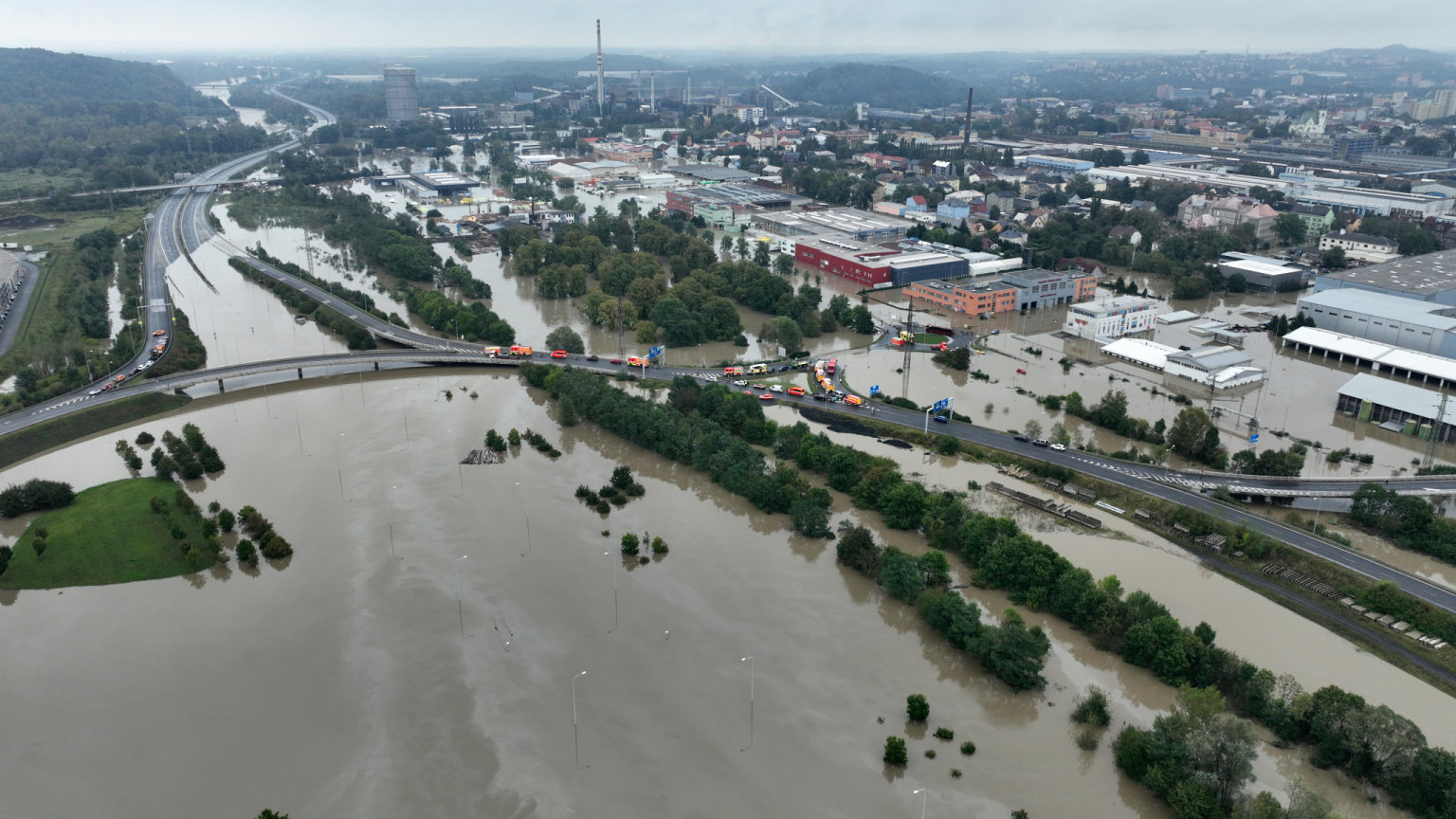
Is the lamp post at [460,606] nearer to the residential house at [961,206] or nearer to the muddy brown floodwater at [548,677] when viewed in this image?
the muddy brown floodwater at [548,677]

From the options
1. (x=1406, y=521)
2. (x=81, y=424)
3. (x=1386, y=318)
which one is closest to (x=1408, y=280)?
(x=1386, y=318)

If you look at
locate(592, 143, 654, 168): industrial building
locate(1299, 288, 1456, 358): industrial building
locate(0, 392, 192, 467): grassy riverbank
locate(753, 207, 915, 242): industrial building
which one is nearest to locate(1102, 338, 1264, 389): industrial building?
locate(1299, 288, 1456, 358): industrial building

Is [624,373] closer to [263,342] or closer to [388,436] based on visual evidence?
[388,436]

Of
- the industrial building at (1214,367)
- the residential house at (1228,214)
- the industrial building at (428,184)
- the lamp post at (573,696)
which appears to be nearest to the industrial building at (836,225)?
the residential house at (1228,214)

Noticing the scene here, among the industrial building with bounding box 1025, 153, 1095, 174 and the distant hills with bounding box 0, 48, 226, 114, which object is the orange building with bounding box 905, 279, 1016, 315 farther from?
the distant hills with bounding box 0, 48, 226, 114

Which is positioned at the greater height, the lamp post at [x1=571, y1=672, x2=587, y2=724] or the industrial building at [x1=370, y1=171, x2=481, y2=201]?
the industrial building at [x1=370, y1=171, x2=481, y2=201]

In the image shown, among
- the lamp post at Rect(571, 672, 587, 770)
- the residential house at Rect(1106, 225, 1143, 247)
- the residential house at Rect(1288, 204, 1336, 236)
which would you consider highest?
the residential house at Rect(1288, 204, 1336, 236)

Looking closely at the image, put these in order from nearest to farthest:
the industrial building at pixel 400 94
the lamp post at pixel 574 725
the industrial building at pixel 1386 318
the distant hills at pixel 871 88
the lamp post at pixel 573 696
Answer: the lamp post at pixel 574 725
the lamp post at pixel 573 696
the industrial building at pixel 1386 318
the industrial building at pixel 400 94
the distant hills at pixel 871 88
